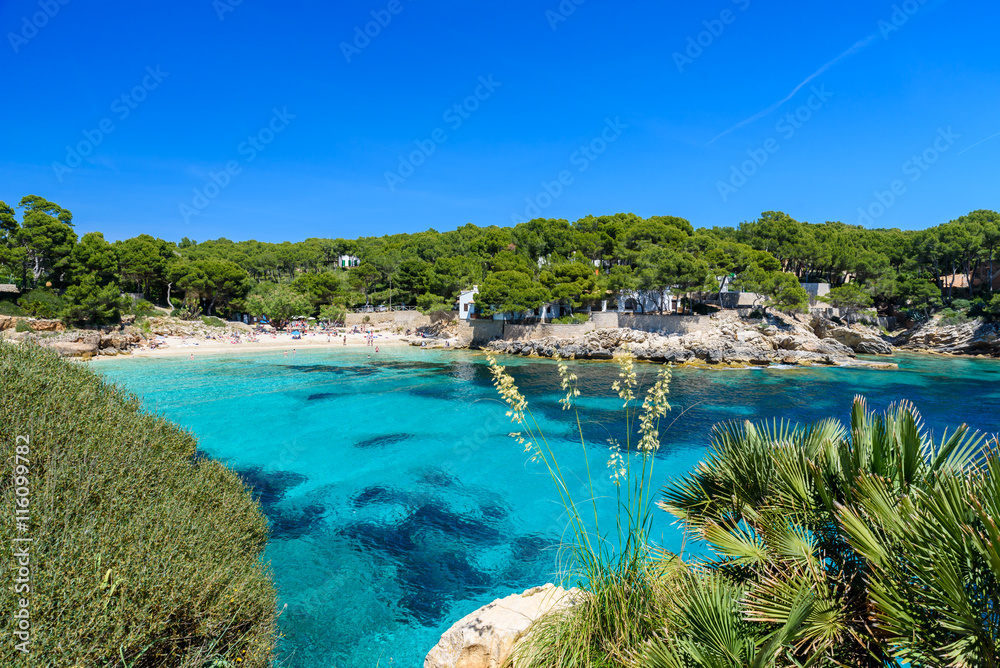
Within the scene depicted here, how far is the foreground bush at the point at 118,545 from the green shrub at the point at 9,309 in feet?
156

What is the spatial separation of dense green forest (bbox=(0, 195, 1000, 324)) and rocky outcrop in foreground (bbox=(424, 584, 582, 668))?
39837mm

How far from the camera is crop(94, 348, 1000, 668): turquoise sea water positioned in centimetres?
790

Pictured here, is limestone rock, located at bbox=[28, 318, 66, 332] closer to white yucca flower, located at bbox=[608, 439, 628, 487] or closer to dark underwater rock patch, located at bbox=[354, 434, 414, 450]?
dark underwater rock patch, located at bbox=[354, 434, 414, 450]

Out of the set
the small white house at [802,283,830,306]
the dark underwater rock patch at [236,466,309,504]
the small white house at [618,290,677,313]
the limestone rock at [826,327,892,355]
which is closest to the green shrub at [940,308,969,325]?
the limestone rock at [826,327,892,355]

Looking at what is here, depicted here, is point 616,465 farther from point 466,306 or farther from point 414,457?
point 466,306

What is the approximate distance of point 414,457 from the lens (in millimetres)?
15398

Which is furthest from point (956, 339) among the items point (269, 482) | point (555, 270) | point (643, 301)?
point (269, 482)

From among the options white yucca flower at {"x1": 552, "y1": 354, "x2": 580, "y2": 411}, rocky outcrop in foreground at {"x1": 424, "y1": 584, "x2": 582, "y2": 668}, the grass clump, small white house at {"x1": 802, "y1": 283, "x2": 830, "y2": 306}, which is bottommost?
rocky outcrop in foreground at {"x1": 424, "y1": 584, "x2": 582, "y2": 668}

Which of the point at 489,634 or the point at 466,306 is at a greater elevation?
the point at 466,306

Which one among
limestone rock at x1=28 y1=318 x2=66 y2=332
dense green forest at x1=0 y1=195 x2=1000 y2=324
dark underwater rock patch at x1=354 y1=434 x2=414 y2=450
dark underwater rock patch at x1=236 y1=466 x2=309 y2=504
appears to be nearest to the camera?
dark underwater rock patch at x1=236 y1=466 x2=309 y2=504

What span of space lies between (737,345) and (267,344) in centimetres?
4445

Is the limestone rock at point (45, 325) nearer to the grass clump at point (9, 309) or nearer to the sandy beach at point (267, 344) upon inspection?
the grass clump at point (9, 309)

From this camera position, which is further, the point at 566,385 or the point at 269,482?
the point at 269,482

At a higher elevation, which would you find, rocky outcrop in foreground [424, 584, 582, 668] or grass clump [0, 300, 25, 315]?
grass clump [0, 300, 25, 315]
